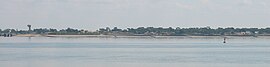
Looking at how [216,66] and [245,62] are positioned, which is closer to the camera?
[216,66]

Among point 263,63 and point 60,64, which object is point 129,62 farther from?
point 263,63

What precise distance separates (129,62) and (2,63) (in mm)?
7776

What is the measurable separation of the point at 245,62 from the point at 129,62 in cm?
717

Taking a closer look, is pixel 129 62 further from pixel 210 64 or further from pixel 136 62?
pixel 210 64

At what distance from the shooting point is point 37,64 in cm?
4900

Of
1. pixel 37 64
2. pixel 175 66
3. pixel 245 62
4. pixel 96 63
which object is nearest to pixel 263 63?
pixel 245 62

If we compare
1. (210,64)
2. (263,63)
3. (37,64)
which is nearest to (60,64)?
(37,64)

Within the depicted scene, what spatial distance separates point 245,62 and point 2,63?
14.9m

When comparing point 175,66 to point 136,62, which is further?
point 136,62

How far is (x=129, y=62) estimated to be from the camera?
5081 centimetres

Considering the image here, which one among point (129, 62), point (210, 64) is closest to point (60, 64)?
point (129, 62)

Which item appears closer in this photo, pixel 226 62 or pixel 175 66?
pixel 175 66

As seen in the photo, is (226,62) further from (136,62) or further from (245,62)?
(136,62)

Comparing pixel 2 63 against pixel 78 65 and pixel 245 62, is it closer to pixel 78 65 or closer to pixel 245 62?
pixel 78 65
